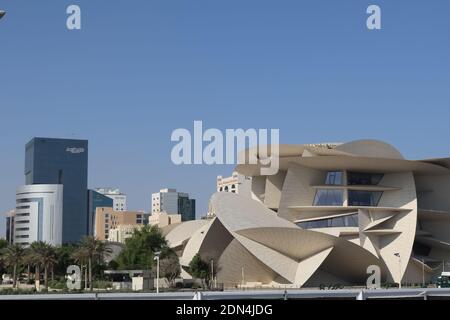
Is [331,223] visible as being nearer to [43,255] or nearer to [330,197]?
[330,197]

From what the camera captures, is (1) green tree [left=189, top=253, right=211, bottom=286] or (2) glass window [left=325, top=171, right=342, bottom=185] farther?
(2) glass window [left=325, top=171, right=342, bottom=185]

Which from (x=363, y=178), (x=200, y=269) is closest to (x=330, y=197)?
(x=363, y=178)

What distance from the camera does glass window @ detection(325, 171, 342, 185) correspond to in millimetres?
78438

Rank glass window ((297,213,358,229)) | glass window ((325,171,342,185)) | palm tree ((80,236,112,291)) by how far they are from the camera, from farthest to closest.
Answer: glass window ((325,171,342,185))
palm tree ((80,236,112,291))
glass window ((297,213,358,229))

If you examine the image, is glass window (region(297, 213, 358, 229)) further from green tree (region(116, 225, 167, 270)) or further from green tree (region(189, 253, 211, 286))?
green tree (region(116, 225, 167, 270))

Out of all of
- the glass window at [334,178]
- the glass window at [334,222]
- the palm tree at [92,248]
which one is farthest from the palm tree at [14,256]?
the glass window at [334,178]

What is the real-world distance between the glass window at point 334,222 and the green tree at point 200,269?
11053 mm

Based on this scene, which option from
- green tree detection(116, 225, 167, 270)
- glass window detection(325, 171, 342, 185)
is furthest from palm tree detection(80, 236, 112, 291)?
glass window detection(325, 171, 342, 185)

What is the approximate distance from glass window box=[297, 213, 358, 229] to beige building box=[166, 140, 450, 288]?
105mm

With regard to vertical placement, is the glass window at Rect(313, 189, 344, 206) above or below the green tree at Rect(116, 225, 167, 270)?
above

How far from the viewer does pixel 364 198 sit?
79.1 m

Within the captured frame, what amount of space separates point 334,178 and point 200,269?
17.7 meters
